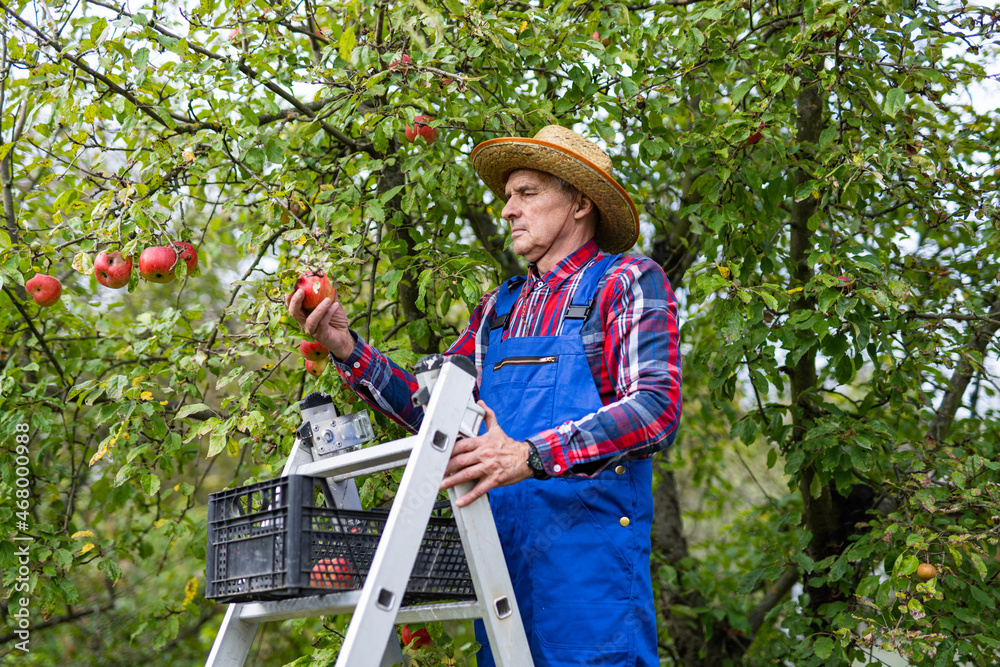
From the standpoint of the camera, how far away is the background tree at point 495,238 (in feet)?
8.82

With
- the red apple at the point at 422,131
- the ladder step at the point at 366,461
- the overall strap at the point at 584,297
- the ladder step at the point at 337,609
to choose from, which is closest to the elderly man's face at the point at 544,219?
the overall strap at the point at 584,297

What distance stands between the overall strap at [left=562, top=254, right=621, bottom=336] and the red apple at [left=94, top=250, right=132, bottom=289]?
146 cm

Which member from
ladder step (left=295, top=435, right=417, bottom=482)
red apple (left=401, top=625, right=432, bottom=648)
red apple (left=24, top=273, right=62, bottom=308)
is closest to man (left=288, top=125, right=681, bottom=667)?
ladder step (left=295, top=435, right=417, bottom=482)

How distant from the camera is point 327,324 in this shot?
2090 millimetres

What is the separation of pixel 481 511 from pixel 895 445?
261 centimetres

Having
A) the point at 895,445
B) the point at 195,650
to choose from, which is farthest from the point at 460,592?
the point at 195,650

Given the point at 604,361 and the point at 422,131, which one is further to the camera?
the point at 422,131

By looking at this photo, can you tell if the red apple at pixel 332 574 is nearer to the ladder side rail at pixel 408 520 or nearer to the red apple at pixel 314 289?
the ladder side rail at pixel 408 520

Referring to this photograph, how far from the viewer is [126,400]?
2.90 meters

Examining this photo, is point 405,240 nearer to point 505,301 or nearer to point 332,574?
point 505,301

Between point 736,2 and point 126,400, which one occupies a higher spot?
point 736,2

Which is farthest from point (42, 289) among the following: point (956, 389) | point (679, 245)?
point (956, 389)

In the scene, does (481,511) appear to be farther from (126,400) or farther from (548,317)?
(126,400)

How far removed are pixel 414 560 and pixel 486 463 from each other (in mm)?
226
